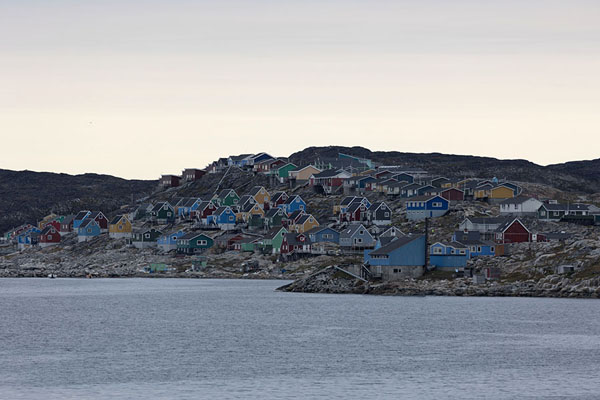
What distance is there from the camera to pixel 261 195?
7589 inches

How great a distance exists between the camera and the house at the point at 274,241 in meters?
158

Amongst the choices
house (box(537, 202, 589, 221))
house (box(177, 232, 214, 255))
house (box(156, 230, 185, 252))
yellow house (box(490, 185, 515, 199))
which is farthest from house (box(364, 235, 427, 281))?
house (box(156, 230, 185, 252))

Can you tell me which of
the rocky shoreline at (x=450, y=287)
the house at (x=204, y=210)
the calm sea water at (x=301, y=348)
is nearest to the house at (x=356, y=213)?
the house at (x=204, y=210)

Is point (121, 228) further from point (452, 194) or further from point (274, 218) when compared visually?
point (452, 194)

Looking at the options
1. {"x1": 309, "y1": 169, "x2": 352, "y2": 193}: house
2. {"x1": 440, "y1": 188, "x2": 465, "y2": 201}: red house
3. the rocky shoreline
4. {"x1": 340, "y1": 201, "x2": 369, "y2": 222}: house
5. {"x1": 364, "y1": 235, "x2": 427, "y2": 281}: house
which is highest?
{"x1": 309, "y1": 169, "x2": 352, "y2": 193}: house

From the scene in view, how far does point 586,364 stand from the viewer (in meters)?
62.8

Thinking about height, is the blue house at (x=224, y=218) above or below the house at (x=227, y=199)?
below

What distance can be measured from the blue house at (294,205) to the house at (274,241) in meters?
20.3

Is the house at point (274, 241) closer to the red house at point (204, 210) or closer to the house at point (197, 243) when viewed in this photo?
the house at point (197, 243)

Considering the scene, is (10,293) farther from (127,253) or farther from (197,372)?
(197,372)

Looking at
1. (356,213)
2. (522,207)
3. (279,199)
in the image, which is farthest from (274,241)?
(522,207)

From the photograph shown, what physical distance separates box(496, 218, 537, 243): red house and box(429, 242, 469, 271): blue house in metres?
12.4

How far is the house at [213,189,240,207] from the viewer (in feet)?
648

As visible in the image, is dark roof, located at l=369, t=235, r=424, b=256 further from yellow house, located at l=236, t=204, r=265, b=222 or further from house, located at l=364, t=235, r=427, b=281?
yellow house, located at l=236, t=204, r=265, b=222
